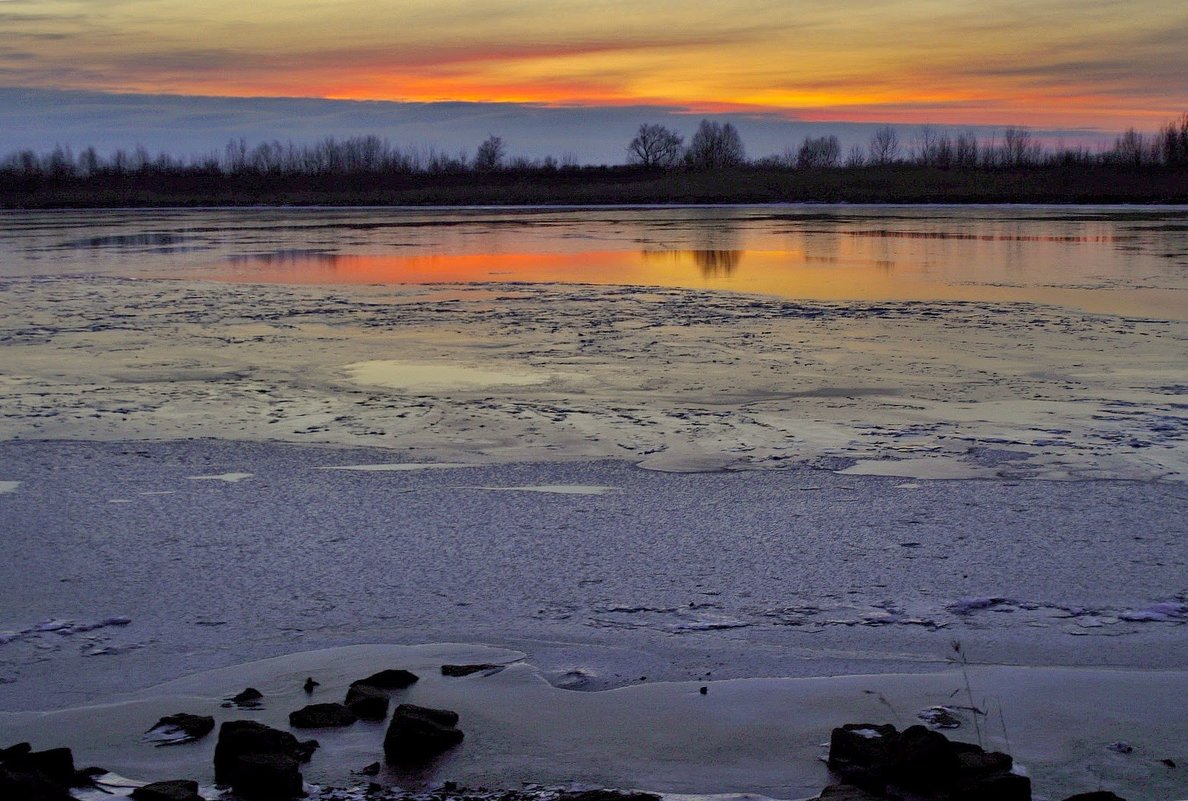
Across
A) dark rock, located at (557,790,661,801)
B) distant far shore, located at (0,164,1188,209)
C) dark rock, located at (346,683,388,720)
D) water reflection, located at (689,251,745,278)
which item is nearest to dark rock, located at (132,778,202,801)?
dark rock, located at (346,683,388,720)

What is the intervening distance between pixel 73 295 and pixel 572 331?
6593 millimetres

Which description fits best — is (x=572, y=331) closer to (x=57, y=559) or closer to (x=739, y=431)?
(x=739, y=431)

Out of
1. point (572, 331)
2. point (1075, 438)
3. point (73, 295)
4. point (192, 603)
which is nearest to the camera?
point (192, 603)

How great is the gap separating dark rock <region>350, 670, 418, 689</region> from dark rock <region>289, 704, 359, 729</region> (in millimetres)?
168

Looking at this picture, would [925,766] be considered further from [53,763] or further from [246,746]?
[53,763]

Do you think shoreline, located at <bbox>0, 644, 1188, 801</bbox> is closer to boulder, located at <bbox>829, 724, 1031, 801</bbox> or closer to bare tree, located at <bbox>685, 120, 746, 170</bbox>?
boulder, located at <bbox>829, 724, 1031, 801</bbox>

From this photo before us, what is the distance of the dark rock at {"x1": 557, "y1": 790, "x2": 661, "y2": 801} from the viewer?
270 centimetres

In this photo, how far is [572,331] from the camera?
34.0 ft

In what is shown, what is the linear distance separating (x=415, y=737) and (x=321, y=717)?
340 mm

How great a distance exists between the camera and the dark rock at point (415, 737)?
9.70 ft

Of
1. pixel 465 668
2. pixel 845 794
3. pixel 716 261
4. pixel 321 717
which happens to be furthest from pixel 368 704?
pixel 716 261

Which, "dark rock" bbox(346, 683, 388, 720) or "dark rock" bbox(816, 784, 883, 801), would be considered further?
"dark rock" bbox(346, 683, 388, 720)

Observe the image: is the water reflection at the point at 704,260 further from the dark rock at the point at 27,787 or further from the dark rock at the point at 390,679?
the dark rock at the point at 27,787

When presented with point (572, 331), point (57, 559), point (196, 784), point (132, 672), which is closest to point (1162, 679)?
point (196, 784)
